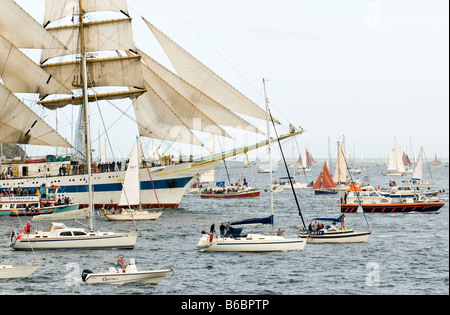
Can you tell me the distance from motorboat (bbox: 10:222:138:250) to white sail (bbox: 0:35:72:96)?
105ft

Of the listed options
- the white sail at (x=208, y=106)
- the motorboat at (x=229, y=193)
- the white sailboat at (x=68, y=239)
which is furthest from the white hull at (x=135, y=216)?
the motorboat at (x=229, y=193)

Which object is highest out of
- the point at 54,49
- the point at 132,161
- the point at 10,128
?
the point at 54,49

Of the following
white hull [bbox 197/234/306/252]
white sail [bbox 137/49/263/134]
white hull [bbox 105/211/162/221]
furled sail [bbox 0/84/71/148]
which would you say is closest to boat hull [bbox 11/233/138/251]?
white hull [bbox 197/234/306/252]

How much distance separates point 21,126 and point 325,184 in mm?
50747

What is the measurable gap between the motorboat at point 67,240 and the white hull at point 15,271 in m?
8.35

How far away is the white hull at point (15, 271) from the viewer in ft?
114

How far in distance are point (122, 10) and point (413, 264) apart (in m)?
47.0

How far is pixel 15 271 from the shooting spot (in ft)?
116

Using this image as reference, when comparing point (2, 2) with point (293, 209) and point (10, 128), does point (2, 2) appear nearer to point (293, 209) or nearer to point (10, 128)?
point (10, 128)

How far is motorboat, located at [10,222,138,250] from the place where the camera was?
4388 centimetres

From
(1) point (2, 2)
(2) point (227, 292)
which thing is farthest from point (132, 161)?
(2) point (227, 292)

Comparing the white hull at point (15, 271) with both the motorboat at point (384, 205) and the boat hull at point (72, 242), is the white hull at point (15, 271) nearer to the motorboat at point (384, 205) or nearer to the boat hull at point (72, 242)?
the boat hull at point (72, 242)

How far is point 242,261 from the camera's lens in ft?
137

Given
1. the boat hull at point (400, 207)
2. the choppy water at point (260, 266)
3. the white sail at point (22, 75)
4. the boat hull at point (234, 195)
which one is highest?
the white sail at point (22, 75)
